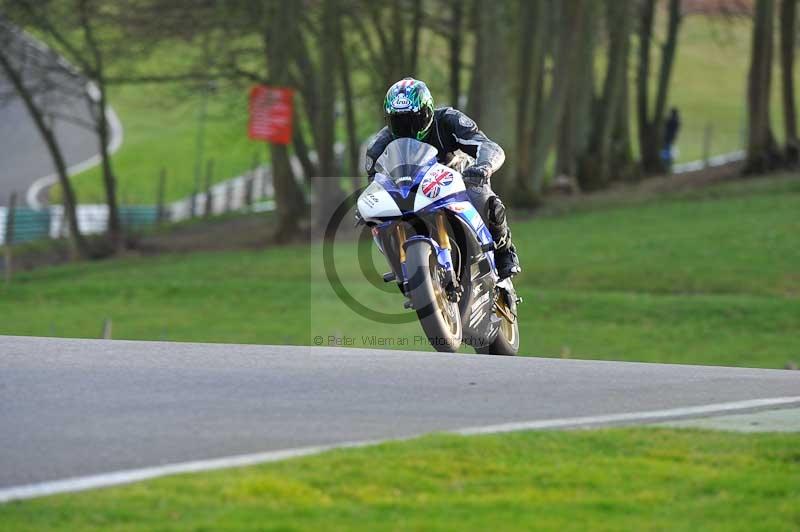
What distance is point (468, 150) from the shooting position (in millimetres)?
11484

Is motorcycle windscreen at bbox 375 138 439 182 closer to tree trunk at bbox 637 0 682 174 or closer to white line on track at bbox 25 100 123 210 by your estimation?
white line on track at bbox 25 100 123 210

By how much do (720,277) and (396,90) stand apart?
1675 cm

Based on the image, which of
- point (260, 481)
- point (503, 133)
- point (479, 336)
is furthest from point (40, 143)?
point (260, 481)

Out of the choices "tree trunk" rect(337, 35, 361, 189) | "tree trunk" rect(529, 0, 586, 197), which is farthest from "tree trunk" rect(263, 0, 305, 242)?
"tree trunk" rect(529, 0, 586, 197)

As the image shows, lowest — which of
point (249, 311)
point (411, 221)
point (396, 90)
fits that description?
point (249, 311)

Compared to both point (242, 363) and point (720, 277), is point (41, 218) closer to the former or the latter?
point (720, 277)

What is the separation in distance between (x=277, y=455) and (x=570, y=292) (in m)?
19.8

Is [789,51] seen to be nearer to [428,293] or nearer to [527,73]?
[527,73]

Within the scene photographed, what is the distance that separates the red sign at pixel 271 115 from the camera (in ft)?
105

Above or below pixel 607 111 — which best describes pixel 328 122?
below

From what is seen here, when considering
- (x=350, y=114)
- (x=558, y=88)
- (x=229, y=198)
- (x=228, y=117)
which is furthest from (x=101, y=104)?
(x=229, y=198)

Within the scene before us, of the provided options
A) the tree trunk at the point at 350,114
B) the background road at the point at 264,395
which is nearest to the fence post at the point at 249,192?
the tree trunk at the point at 350,114

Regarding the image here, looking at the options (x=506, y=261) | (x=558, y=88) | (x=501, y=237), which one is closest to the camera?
(x=501, y=237)

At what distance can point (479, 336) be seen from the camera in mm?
11734
